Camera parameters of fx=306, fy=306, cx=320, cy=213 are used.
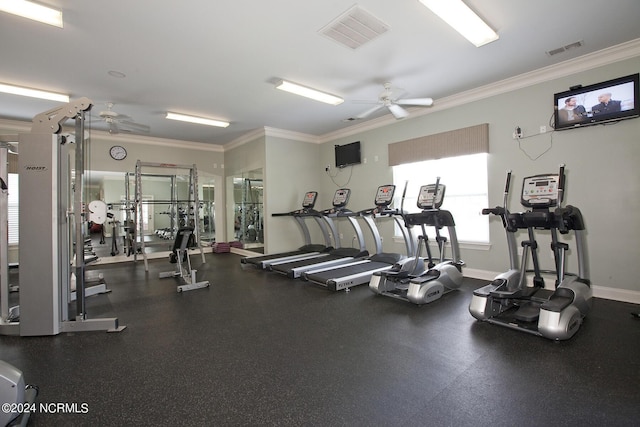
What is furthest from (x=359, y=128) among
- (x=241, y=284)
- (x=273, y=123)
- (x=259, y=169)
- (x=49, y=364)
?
(x=49, y=364)

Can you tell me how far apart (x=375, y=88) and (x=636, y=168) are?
3.32 meters

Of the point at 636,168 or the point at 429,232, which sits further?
the point at 429,232

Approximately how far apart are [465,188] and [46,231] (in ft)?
17.8

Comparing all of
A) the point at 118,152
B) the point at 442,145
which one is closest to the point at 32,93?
the point at 118,152

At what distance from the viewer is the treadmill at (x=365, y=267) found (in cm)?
432

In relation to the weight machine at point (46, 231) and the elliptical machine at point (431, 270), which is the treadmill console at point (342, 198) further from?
the weight machine at point (46, 231)

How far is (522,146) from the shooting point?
4.30 metres

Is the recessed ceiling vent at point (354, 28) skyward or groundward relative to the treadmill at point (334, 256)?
skyward

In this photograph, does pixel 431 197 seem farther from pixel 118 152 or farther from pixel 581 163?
pixel 118 152

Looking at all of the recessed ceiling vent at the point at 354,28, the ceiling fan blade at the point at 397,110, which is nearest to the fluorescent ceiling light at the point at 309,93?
the ceiling fan blade at the point at 397,110

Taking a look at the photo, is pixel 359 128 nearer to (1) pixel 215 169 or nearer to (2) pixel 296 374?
(1) pixel 215 169

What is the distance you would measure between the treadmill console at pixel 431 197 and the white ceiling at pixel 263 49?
62.4 inches

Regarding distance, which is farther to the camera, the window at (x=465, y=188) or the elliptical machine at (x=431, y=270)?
the window at (x=465, y=188)

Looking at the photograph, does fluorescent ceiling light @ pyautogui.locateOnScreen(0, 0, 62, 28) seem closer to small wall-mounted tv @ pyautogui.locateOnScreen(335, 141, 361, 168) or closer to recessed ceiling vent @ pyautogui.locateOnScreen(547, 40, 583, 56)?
small wall-mounted tv @ pyautogui.locateOnScreen(335, 141, 361, 168)
